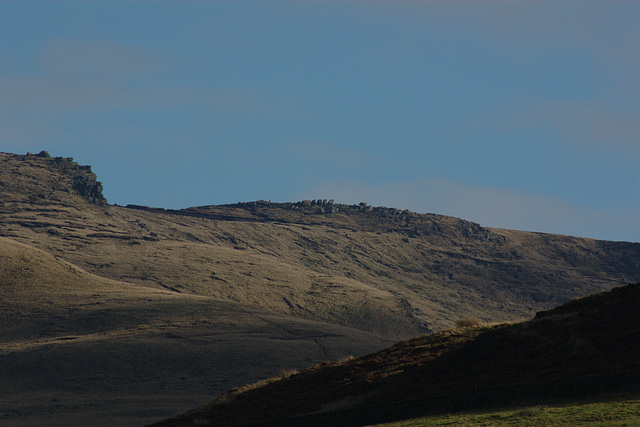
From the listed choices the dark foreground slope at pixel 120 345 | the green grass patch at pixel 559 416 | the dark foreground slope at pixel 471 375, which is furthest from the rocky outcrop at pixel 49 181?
the green grass patch at pixel 559 416

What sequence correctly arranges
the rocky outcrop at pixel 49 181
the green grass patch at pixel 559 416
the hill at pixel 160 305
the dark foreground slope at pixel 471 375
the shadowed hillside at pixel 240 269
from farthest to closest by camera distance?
the rocky outcrop at pixel 49 181, the shadowed hillside at pixel 240 269, the hill at pixel 160 305, the dark foreground slope at pixel 471 375, the green grass patch at pixel 559 416

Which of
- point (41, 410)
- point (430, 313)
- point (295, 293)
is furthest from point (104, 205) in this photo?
point (41, 410)

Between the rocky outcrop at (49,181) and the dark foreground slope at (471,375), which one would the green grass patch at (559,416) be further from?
the rocky outcrop at (49,181)

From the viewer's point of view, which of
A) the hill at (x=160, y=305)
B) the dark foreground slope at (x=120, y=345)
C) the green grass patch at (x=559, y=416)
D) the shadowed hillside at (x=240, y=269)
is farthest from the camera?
the shadowed hillside at (x=240, y=269)

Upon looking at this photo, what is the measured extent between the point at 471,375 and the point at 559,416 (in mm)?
5697

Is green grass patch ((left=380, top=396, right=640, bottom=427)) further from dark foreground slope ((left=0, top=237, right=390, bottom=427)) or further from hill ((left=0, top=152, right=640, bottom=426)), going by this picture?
hill ((left=0, top=152, right=640, bottom=426))

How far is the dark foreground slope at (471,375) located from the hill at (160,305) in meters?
45.9

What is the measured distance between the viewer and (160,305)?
115 metres

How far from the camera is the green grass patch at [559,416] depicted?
19.4 meters

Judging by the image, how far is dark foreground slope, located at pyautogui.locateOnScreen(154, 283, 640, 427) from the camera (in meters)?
23.7

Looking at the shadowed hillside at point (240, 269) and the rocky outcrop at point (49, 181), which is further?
the rocky outcrop at point (49, 181)

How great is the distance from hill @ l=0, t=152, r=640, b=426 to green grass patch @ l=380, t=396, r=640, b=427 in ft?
184

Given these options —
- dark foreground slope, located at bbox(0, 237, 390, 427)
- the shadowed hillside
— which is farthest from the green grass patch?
the shadowed hillside

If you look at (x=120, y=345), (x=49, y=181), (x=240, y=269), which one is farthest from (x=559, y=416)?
(x=49, y=181)
